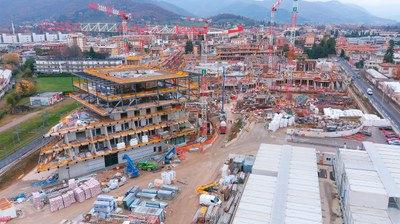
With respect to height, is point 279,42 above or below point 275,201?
above

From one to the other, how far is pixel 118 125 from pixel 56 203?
26.0 feet

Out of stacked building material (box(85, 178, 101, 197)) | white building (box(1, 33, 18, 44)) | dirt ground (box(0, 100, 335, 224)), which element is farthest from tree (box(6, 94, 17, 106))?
white building (box(1, 33, 18, 44))

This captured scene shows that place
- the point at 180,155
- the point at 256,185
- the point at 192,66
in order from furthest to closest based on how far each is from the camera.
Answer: the point at 192,66 < the point at 180,155 < the point at 256,185

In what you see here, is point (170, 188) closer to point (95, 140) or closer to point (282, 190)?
point (282, 190)

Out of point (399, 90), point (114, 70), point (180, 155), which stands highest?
point (114, 70)

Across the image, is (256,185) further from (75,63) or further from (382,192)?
(75,63)

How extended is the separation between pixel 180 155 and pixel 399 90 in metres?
31.8

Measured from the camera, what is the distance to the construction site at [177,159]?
17.9 metres

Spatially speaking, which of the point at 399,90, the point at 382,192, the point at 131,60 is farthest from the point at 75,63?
the point at 382,192

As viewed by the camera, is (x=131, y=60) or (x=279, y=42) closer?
(x=131, y=60)

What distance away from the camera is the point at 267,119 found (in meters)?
35.0

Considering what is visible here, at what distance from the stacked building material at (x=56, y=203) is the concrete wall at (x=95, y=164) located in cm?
395

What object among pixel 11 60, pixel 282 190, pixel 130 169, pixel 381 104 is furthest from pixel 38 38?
pixel 282 190

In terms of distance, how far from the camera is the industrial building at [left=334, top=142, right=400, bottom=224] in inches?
623
